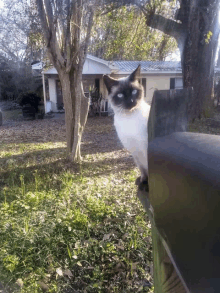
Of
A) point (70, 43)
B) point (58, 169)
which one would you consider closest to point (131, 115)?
point (58, 169)

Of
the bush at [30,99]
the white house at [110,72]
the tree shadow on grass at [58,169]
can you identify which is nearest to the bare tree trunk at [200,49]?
the tree shadow on grass at [58,169]

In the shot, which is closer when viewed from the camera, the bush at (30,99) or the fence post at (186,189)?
the fence post at (186,189)

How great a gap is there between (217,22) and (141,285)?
22.7 ft

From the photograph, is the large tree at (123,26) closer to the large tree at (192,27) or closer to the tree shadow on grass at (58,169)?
the large tree at (192,27)

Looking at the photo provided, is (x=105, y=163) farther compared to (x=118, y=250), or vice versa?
(x=105, y=163)

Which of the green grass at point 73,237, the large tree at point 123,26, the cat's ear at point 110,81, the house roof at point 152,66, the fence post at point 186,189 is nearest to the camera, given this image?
the fence post at point 186,189

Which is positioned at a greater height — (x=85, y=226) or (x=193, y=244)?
(x=193, y=244)

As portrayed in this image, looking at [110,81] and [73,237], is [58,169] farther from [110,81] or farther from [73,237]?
[110,81]

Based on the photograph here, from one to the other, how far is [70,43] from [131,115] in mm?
4470

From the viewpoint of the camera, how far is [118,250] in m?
2.91

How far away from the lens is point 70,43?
5.48 metres

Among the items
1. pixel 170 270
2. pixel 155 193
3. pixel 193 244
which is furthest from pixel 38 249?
pixel 193 244

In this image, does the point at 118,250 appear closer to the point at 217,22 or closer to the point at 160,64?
the point at 217,22

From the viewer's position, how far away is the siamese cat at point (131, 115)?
1.53 m
